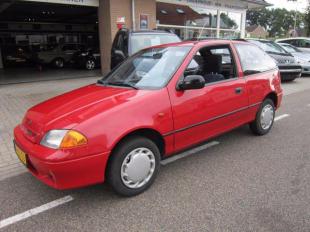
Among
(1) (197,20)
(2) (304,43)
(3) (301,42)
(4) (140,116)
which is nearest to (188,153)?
(4) (140,116)

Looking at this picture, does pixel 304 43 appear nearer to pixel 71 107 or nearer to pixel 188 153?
pixel 188 153

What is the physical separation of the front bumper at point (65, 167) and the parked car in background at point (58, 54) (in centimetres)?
1699

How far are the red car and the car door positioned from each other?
0.01 m

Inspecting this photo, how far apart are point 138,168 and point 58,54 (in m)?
17.5

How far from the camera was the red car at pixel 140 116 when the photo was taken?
9.71ft

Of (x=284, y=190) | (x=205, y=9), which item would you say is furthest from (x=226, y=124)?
(x=205, y=9)

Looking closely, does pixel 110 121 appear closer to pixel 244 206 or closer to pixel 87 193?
pixel 87 193

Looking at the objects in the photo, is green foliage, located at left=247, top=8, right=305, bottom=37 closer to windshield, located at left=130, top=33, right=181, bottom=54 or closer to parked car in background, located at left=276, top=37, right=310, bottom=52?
parked car in background, located at left=276, top=37, right=310, bottom=52

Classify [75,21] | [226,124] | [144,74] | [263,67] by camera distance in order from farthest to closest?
[75,21]
[263,67]
[226,124]
[144,74]

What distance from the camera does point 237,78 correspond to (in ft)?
15.2

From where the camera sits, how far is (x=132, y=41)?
791 cm

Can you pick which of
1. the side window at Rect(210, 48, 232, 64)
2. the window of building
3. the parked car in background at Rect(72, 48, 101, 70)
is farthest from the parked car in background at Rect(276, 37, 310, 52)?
the side window at Rect(210, 48, 232, 64)

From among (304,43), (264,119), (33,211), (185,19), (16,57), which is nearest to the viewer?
(33,211)

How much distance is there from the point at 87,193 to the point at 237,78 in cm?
272
